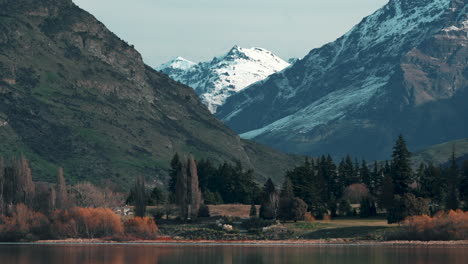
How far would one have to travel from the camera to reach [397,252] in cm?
17225

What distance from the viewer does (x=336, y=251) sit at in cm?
17950

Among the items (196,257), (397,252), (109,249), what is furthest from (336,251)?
(109,249)

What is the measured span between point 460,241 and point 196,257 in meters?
61.1

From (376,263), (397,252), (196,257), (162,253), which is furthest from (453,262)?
(162,253)

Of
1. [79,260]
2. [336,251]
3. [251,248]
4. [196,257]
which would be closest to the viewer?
[79,260]

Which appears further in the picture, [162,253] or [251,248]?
[251,248]

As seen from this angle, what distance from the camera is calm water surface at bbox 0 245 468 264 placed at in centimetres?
15662

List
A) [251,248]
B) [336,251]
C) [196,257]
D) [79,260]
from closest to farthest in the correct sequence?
[79,260] → [196,257] → [336,251] → [251,248]

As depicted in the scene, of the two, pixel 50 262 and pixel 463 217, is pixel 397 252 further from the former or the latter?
pixel 50 262

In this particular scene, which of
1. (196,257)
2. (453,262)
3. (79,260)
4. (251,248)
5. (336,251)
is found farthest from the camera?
(251,248)

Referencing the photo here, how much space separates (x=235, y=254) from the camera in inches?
6914

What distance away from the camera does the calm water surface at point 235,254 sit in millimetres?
156625

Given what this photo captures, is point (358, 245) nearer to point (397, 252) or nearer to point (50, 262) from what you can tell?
point (397, 252)

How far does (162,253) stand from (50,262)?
95.0 feet
